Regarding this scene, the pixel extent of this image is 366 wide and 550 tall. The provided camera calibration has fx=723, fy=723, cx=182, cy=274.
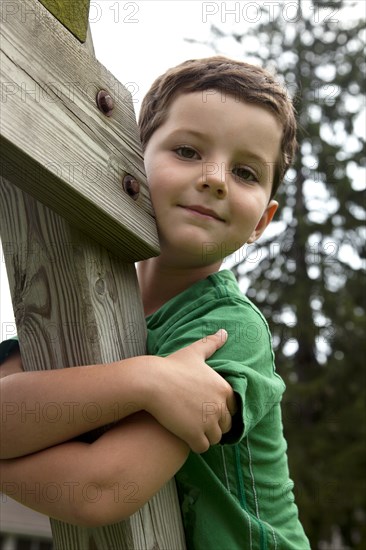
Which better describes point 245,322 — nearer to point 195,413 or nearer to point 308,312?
point 195,413

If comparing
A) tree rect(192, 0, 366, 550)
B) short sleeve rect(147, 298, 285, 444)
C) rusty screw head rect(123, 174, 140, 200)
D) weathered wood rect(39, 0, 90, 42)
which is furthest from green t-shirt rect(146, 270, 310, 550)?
tree rect(192, 0, 366, 550)

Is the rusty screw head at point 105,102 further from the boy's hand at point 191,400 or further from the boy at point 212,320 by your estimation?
the boy's hand at point 191,400

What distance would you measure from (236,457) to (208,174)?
2.36 feet

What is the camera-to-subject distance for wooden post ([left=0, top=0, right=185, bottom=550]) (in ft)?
4.48

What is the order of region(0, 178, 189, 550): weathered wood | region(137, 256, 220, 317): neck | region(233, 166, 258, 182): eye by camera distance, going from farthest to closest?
1. region(137, 256, 220, 317): neck
2. region(233, 166, 258, 182): eye
3. region(0, 178, 189, 550): weathered wood

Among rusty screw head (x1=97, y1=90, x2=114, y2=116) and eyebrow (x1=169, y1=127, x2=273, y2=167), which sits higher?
rusty screw head (x1=97, y1=90, x2=114, y2=116)

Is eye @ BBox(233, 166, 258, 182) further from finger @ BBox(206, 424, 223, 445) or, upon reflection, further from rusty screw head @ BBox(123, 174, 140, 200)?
finger @ BBox(206, 424, 223, 445)

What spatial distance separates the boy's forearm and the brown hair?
884 mm

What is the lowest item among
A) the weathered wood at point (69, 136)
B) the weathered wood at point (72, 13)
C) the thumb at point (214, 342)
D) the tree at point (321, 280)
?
the tree at point (321, 280)

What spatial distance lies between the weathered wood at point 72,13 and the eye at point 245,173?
0.58 m

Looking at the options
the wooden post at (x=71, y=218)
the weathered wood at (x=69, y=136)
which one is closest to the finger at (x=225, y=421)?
the wooden post at (x=71, y=218)

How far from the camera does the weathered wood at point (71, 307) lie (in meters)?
1.57

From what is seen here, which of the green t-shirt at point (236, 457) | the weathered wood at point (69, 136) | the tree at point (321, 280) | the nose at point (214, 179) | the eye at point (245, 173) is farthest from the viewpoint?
the tree at point (321, 280)

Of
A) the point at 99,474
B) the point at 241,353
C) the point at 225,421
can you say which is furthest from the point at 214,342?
the point at 99,474
